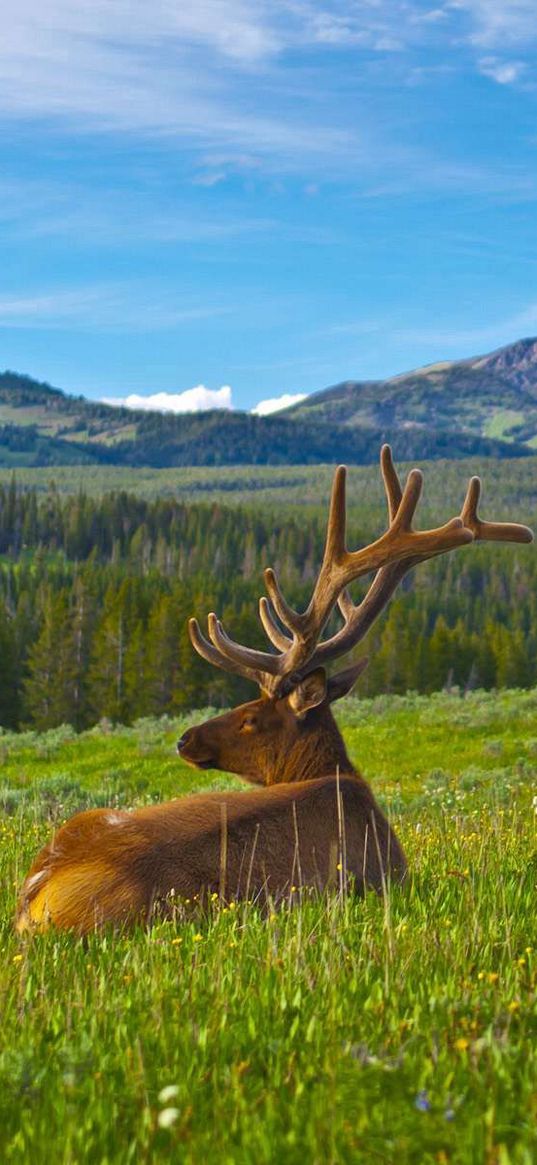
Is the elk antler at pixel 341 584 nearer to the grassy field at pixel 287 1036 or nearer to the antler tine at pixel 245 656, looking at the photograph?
the antler tine at pixel 245 656

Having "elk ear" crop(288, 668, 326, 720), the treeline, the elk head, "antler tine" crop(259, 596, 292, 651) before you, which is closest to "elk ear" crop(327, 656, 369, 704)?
the elk head

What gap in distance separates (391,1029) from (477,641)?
363 ft

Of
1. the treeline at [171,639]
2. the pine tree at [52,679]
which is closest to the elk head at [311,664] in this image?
the treeline at [171,639]

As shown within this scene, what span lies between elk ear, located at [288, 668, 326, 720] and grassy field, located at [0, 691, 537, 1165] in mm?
1526

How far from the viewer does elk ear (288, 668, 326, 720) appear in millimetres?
7754

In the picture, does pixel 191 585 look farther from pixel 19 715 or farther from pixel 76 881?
pixel 76 881

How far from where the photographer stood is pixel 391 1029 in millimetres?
3680

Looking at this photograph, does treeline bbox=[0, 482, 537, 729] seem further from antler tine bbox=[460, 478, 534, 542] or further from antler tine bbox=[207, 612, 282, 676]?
antler tine bbox=[207, 612, 282, 676]

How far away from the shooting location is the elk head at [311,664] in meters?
7.86

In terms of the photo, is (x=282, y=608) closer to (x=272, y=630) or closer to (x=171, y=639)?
(x=272, y=630)

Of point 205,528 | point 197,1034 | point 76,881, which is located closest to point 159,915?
point 76,881

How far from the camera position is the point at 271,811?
648 centimetres

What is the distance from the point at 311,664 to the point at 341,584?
73 cm

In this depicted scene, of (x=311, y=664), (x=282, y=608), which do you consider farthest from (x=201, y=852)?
(x=282, y=608)
